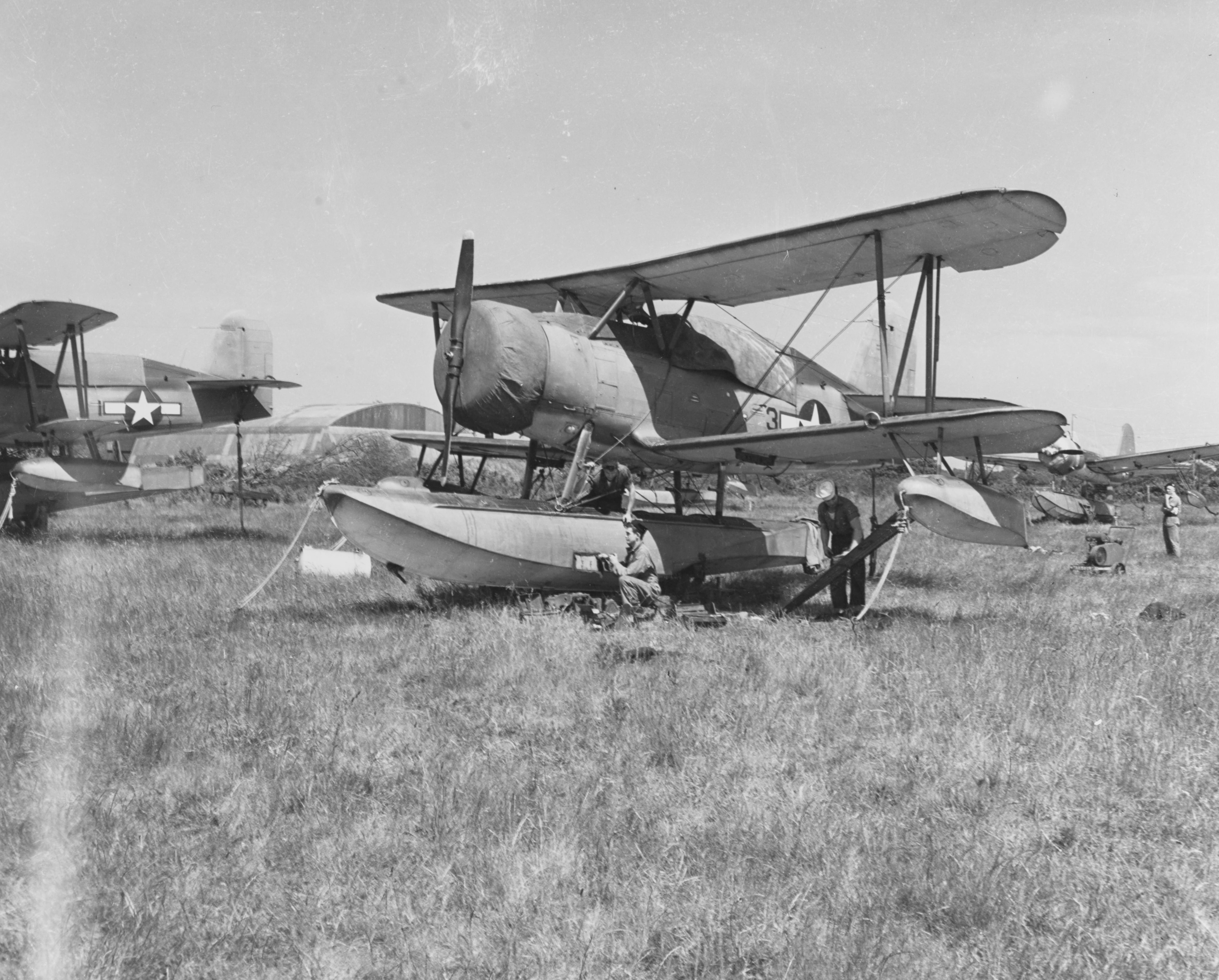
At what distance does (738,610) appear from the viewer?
10391 mm

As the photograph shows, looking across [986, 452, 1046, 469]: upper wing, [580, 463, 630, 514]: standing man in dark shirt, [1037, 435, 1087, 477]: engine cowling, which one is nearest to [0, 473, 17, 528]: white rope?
[580, 463, 630, 514]: standing man in dark shirt

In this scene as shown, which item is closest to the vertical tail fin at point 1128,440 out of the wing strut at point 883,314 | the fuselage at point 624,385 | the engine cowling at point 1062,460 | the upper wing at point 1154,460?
the upper wing at point 1154,460

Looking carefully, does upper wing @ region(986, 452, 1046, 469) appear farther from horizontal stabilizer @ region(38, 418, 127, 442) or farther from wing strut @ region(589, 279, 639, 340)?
horizontal stabilizer @ region(38, 418, 127, 442)

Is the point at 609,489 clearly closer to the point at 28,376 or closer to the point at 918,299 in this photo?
the point at 918,299

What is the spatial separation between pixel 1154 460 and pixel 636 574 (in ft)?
79.4

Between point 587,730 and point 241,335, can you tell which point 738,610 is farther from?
point 241,335

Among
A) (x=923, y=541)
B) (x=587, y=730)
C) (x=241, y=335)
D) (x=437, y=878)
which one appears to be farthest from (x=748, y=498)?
(x=437, y=878)

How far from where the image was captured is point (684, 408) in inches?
430

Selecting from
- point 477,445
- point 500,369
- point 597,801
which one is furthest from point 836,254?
point 597,801

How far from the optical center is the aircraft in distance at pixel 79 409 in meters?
14.8

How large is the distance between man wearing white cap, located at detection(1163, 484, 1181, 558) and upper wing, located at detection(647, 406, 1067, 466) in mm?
9210

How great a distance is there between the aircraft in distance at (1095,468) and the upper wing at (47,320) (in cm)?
1812

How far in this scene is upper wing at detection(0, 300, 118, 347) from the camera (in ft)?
46.0

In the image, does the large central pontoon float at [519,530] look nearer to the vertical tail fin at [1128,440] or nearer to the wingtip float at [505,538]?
the wingtip float at [505,538]
